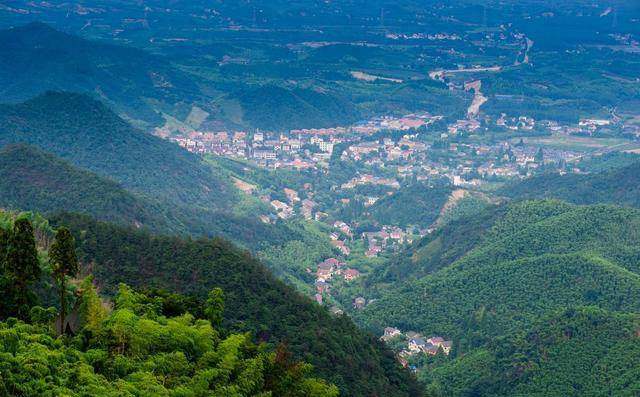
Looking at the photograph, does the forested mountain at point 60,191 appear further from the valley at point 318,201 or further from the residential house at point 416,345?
the residential house at point 416,345

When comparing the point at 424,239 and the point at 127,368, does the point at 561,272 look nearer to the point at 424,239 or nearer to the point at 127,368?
the point at 424,239

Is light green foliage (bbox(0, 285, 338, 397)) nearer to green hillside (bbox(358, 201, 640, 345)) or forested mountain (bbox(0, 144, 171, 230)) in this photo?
green hillside (bbox(358, 201, 640, 345))

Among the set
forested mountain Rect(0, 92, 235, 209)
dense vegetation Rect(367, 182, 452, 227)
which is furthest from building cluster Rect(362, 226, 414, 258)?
forested mountain Rect(0, 92, 235, 209)

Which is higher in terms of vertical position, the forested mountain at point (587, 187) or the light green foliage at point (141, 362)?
the light green foliage at point (141, 362)

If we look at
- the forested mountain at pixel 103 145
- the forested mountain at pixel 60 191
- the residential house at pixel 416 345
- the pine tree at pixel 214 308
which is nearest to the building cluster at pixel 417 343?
the residential house at pixel 416 345

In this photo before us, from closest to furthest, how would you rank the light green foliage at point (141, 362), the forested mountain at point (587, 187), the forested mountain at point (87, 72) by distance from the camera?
the light green foliage at point (141, 362)
the forested mountain at point (587, 187)
the forested mountain at point (87, 72)

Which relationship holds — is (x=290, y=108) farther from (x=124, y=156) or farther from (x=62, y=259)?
(x=62, y=259)

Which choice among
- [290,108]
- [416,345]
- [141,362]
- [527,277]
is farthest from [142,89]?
[141,362]
